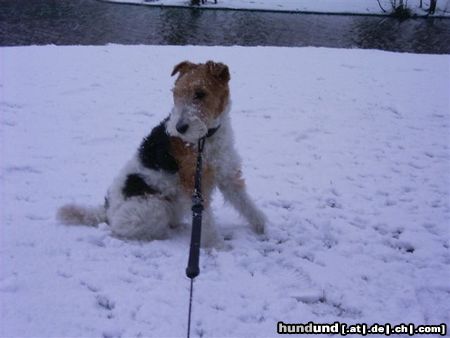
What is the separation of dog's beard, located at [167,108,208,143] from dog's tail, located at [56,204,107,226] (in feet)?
5.05

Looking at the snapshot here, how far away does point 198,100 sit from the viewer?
4047mm

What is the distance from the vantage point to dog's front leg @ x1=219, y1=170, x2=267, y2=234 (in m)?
4.83

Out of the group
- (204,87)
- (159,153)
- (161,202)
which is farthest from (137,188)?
(204,87)

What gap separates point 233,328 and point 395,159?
16.1 feet

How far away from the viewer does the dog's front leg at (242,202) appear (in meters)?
4.83

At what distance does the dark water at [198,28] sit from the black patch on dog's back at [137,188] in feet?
52.4

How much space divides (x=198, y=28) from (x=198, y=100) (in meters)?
20.7

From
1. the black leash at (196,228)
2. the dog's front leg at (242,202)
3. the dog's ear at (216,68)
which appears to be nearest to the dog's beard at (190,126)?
the black leash at (196,228)

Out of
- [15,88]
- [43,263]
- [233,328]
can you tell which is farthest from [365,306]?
[15,88]

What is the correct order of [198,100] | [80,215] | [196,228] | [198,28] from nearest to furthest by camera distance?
1. [196,228]
2. [198,100]
3. [80,215]
4. [198,28]

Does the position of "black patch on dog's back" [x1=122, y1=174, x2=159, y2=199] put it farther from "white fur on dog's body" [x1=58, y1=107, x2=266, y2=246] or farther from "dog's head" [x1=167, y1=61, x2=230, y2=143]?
"dog's head" [x1=167, y1=61, x2=230, y2=143]

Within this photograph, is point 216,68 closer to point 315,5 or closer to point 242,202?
point 242,202

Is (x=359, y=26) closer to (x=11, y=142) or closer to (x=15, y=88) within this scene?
(x=15, y=88)

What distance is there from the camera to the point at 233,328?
136 inches
